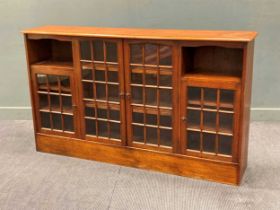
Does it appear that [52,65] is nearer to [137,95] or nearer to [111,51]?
[111,51]

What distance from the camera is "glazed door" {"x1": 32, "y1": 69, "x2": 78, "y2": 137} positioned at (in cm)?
306

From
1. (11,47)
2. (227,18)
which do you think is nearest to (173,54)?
(227,18)

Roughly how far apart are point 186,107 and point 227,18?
1.23 m

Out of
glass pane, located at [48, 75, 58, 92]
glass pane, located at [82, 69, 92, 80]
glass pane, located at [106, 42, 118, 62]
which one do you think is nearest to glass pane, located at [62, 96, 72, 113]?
glass pane, located at [48, 75, 58, 92]

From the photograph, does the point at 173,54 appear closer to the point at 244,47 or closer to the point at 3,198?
the point at 244,47

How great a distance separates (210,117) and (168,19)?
4.20 feet

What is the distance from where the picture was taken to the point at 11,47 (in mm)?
3867

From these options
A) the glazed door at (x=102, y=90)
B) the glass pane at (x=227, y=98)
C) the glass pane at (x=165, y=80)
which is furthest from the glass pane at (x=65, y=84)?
the glass pane at (x=227, y=98)

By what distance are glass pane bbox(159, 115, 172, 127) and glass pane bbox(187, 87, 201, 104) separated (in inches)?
8.2

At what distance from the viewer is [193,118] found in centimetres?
272

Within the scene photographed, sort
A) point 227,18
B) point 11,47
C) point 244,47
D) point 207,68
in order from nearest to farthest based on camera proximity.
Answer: point 244,47
point 207,68
point 227,18
point 11,47

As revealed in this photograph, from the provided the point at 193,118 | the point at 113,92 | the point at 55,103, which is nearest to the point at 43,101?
the point at 55,103

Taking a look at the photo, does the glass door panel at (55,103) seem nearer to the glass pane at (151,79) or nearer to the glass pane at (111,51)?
the glass pane at (111,51)

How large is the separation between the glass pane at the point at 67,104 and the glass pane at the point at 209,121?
3.56 feet
